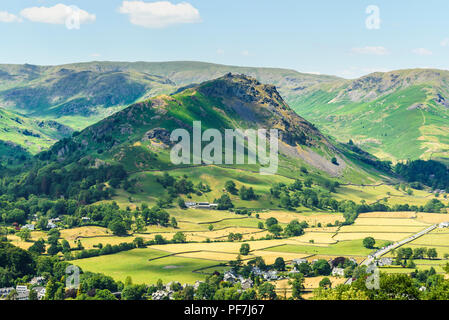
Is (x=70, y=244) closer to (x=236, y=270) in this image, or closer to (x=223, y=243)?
(x=223, y=243)

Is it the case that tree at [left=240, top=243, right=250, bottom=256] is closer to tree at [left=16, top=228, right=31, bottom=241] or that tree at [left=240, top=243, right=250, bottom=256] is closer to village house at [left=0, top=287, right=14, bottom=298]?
village house at [left=0, top=287, right=14, bottom=298]

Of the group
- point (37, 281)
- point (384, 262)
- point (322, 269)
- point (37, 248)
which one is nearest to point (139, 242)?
point (37, 248)

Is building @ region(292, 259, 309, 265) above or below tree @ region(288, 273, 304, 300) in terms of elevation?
below

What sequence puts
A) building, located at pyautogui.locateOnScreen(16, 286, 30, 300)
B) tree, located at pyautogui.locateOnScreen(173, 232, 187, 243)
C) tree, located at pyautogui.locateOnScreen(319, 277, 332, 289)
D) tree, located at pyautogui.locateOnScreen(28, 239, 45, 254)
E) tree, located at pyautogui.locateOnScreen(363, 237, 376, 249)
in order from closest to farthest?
building, located at pyautogui.locateOnScreen(16, 286, 30, 300) → tree, located at pyautogui.locateOnScreen(319, 277, 332, 289) → tree, located at pyautogui.locateOnScreen(28, 239, 45, 254) → tree, located at pyautogui.locateOnScreen(363, 237, 376, 249) → tree, located at pyautogui.locateOnScreen(173, 232, 187, 243)

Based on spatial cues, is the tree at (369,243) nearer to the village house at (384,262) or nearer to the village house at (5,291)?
the village house at (384,262)

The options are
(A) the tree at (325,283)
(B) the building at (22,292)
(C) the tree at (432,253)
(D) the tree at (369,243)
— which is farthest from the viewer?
(D) the tree at (369,243)

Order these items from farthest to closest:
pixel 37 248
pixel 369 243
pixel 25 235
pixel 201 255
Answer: pixel 25 235
pixel 369 243
pixel 37 248
pixel 201 255

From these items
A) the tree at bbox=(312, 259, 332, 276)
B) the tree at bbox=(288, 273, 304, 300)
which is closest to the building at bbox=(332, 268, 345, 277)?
the tree at bbox=(312, 259, 332, 276)

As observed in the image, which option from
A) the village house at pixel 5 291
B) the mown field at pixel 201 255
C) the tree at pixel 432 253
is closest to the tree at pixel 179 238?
the mown field at pixel 201 255

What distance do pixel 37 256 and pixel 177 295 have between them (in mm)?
60739

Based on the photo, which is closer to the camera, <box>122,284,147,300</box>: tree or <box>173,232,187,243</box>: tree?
<box>122,284,147,300</box>: tree

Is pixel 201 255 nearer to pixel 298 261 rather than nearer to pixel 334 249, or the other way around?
pixel 298 261

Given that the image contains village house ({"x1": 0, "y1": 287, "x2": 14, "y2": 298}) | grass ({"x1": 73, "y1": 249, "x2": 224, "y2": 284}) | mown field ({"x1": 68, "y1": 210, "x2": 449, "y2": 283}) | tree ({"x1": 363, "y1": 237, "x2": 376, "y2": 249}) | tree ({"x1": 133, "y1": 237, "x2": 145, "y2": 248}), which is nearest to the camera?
village house ({"x1": 0, "y1": 287, "x2": 14, "y2": 298})
